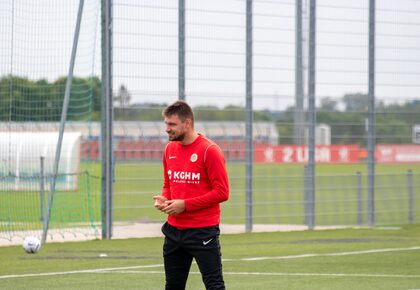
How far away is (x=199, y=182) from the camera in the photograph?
819 cm

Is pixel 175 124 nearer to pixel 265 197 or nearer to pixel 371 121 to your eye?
pixel 371 121

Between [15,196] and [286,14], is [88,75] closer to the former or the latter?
[15,196]

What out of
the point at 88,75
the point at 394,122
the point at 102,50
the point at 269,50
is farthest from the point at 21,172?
the point at 394,122

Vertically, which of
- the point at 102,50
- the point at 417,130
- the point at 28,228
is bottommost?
the point at 28,228

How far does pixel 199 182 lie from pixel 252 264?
6056 mm

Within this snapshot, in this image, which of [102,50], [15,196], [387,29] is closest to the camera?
[102,50]

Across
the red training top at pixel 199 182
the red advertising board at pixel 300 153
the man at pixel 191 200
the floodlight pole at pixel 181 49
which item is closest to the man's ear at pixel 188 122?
the man at pixel 191 200

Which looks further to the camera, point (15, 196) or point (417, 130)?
point (417, 130)

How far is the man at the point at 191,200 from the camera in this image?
8102 millimetres

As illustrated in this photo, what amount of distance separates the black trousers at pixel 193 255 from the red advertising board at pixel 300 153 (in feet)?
41.0

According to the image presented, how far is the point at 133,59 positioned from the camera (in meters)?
19.0

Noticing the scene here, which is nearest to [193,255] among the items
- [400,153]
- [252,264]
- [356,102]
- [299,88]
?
[252,264]

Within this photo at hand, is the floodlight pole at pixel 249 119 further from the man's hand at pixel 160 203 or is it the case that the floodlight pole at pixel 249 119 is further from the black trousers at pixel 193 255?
the man's hand at pixel 160 203

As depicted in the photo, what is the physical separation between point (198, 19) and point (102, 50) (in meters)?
Result: 2.15
